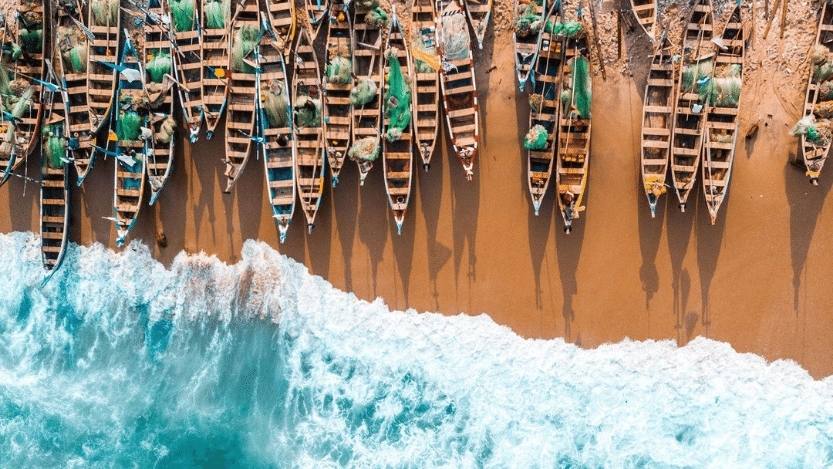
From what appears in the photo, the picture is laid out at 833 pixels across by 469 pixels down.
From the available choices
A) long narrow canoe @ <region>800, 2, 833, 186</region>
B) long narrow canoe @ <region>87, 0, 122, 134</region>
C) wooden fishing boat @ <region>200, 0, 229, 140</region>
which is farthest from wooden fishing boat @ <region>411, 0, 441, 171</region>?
long narrow canoe @ <region>800, 2, 833, 186</region>

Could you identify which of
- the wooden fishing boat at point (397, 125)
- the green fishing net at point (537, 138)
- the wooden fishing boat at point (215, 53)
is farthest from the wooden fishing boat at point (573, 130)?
the wooden fishing boat at point (215, 53)

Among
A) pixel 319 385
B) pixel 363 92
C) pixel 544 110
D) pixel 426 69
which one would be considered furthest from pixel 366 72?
pixel 319 385

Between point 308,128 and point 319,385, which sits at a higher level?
point 308,128

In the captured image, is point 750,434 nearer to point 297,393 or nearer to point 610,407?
point 610,407

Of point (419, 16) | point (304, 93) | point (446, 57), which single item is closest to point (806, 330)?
point (446, 57)

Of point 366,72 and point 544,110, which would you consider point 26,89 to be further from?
point 544,110

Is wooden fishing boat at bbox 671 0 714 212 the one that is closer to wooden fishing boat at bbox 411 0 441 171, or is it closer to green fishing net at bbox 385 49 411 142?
wooden fishing boat at bbox 411 0 441 171
